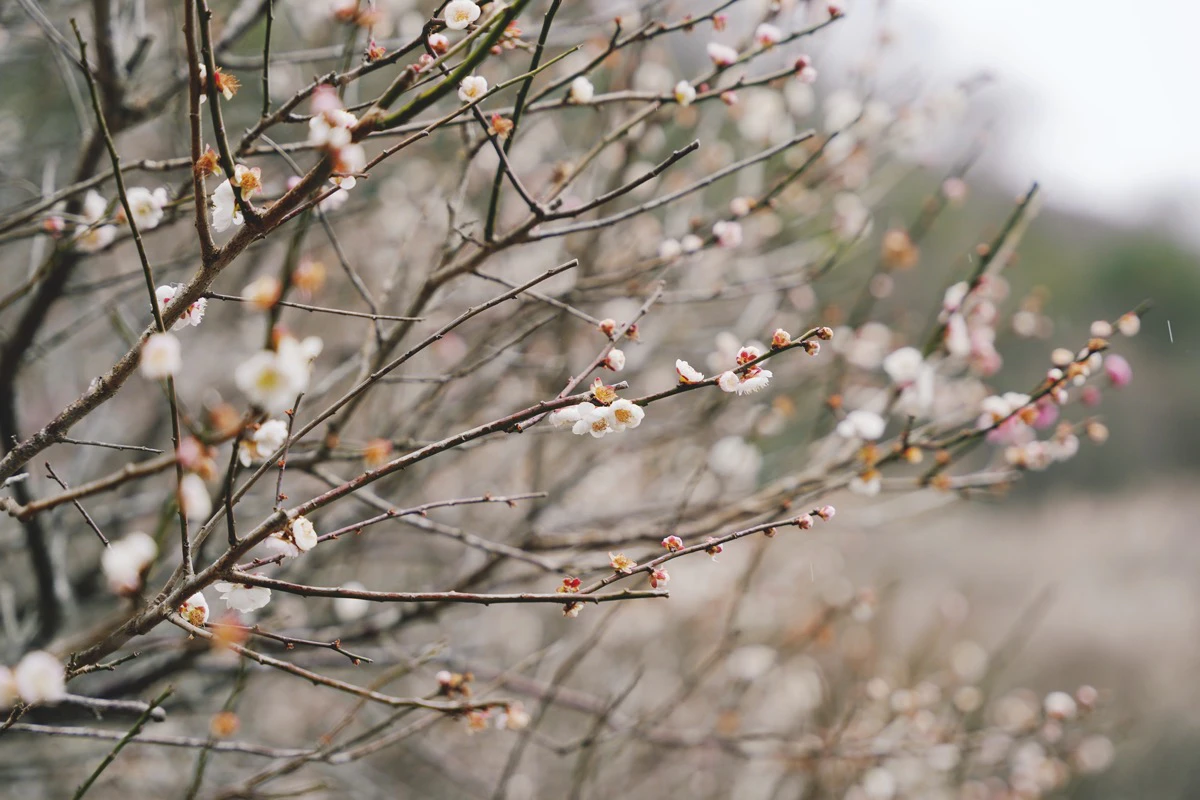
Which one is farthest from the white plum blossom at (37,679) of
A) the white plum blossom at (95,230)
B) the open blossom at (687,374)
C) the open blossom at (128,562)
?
the white plum blossom at (95,230)

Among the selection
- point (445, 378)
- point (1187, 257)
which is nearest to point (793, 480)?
point (445, 378)

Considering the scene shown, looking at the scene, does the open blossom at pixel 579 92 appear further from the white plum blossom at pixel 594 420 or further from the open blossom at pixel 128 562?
the open blossom at pixel 128 562

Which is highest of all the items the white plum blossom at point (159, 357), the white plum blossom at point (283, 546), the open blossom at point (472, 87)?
the open blossom at point (472, 87)

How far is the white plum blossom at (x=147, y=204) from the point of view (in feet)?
4.51

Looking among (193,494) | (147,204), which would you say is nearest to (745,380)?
(193,494)

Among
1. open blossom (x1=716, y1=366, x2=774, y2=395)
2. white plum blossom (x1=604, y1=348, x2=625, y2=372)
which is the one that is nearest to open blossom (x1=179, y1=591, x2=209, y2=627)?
white plum blossom (x1=604, y1=348, x2=625, y2=372)

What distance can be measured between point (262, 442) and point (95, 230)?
3.50 ft

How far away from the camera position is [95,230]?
1577 mm

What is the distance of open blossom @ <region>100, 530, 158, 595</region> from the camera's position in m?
0.72

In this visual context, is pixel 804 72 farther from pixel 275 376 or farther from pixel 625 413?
pixel 275 376

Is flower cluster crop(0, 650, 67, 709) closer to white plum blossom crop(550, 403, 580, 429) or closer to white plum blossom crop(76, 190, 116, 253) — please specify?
white plum blossom crop(550, 403, 580, 429)

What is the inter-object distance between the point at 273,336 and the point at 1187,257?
21506mm

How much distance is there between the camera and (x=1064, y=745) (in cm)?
355

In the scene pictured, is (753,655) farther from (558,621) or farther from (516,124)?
(516,124)
